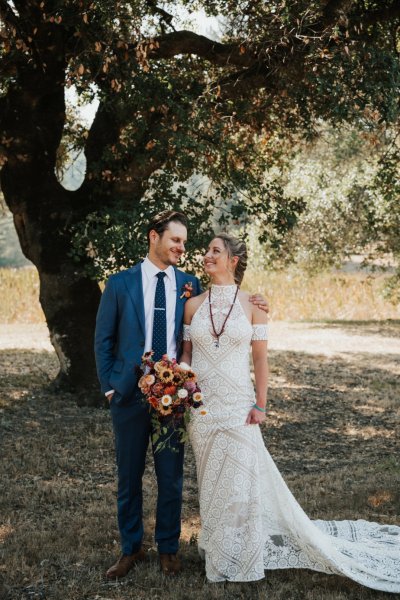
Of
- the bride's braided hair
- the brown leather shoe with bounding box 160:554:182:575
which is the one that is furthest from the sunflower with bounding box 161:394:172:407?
the brown leather shoe with bounding box 160:554:182:575

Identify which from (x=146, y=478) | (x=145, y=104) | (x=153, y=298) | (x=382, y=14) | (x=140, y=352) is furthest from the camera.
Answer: (x=382, y=14)

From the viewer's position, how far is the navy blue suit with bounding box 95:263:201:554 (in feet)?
15.9

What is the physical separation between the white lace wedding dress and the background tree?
3.79 metres

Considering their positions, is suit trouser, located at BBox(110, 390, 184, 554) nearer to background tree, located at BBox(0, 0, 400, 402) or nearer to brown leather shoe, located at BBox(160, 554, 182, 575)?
brown leather shoe, located at BBox(160, 554, 182, 575)

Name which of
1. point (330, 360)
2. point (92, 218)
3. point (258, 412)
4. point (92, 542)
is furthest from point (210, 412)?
point (330, 360)

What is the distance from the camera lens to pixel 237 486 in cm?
488

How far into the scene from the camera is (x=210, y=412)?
16.3ft

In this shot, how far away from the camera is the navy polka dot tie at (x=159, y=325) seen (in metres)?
4.92

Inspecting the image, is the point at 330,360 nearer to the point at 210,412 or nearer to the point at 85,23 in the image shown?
the point at 85,23

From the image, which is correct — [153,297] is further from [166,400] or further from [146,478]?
[146,478]

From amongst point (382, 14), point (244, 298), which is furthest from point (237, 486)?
point (382, 14)

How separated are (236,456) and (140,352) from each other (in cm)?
90

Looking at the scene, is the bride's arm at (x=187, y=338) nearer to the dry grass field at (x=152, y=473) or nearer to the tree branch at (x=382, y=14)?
the dry grass field at (x=152, y=473)

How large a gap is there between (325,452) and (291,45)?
473 centimetres
